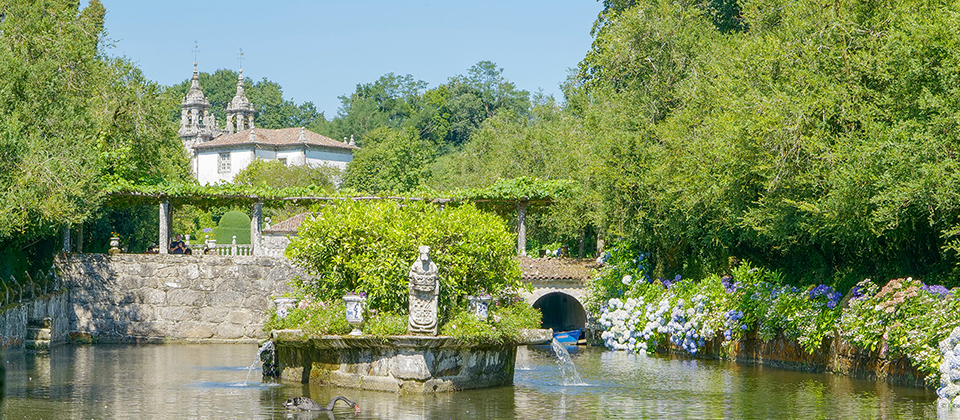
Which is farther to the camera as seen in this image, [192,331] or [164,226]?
[164,226]

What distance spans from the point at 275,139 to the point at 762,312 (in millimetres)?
89728

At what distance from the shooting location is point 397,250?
60.1 feet

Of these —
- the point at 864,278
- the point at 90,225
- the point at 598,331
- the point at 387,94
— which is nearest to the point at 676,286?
the point at 598,331

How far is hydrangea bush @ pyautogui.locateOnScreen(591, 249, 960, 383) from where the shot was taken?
19.0 m

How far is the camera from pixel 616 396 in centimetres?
1812

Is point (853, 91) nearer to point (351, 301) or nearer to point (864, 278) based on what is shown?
point (864, 278)

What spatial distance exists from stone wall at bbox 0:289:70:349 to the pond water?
77 centimetres

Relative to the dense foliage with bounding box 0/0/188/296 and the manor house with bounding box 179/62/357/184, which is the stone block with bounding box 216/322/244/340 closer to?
the dense foliage with bounding box 0/0/188/296

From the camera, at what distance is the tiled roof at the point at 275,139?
10806 cm

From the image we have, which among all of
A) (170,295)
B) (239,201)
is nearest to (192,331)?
(170,295)

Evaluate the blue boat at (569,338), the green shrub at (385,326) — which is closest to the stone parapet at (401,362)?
the green shrub at (385,326)

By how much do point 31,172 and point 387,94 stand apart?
111980mm

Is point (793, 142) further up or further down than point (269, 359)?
further up

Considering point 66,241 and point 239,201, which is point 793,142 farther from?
point 66,241
